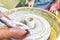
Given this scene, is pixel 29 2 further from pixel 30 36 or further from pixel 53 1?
pixel 30 36

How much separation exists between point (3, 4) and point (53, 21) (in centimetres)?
74

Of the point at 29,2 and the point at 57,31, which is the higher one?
the point at 29,2

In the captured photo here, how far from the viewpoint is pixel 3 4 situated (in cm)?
186

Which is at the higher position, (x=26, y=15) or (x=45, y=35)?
(x=26, y=15)

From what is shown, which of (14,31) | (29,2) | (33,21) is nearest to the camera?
(14,31)

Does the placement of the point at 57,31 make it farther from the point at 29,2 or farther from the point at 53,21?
the point at 29,2

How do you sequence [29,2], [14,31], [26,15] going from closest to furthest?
[14,31]
[26,15]
[29,2]

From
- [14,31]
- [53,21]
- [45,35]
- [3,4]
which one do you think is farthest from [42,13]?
[3,4]

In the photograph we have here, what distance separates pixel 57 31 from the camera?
4.31ft

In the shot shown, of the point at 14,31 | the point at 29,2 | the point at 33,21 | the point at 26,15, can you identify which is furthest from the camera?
the point at 29,2

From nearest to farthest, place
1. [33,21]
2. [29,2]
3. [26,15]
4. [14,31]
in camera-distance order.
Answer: [14,31] < [33,21] < [26,15] < [29,2]

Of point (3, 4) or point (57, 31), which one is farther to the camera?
point (3, 4)

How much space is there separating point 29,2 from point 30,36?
0.67 metres

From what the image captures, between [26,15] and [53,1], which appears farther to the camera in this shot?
[53,1]
